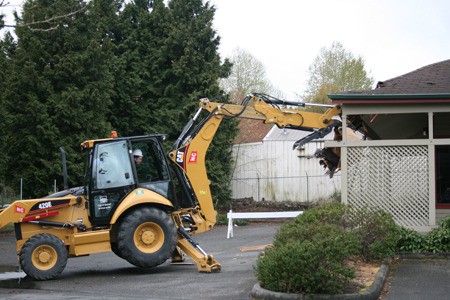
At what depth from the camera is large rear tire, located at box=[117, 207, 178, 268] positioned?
13.6 meters

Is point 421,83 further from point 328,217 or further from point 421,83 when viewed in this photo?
point 328,217

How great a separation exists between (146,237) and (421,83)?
8.00 meters

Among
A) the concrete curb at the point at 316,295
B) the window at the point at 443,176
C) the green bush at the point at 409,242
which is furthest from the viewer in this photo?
the window at the point at 443,176

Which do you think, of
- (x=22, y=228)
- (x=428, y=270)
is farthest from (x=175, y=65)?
(x=428, y=270)

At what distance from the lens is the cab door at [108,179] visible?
1384 centimetres

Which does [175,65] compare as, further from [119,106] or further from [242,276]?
[242,276]

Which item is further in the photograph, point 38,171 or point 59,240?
point 38,171

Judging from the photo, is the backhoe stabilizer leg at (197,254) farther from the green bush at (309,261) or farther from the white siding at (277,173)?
the white siding at (277,173)

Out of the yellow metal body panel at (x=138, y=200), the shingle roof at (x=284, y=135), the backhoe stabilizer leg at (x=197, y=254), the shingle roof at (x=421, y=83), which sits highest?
the shingle roof at (x=421, y=83)

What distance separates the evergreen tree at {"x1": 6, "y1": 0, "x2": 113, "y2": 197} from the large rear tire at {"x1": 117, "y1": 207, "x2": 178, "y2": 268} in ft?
46.8

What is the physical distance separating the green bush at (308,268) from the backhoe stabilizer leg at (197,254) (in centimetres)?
357

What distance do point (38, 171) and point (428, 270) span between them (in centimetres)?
1934

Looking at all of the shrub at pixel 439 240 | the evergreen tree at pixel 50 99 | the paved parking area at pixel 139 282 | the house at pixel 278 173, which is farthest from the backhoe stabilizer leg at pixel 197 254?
the house at pixel 278 173

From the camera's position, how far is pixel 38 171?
28016mm
